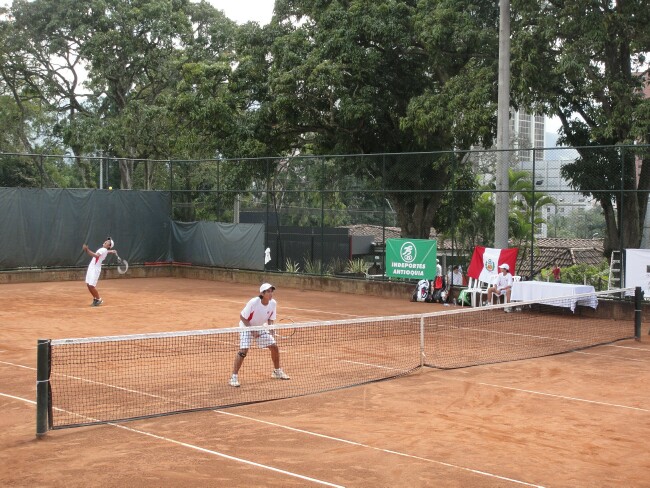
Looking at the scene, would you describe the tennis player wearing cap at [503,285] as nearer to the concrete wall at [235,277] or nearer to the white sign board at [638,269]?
the white sign board at [638,269]

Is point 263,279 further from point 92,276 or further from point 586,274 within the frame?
point 586,274

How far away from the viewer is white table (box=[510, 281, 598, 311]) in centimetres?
2005

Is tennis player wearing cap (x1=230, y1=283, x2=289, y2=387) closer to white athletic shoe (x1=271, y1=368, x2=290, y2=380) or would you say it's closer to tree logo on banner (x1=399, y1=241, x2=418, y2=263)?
white athletic shoe (x1=271, y1=368, x2=290, y2=380)

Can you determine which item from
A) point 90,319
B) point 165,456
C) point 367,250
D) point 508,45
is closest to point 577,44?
point 508,45

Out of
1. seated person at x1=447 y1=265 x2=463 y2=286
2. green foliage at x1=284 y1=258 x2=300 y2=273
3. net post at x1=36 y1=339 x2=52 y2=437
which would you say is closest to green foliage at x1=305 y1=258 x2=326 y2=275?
green foliage at x1=284 y1=258 x2=300 y2=273

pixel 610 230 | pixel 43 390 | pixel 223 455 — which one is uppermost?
pixel 610 230

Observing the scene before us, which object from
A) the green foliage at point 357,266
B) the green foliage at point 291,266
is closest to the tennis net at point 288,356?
the green foliage at point 357,266

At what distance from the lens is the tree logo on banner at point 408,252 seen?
24.1m

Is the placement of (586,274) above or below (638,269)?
below

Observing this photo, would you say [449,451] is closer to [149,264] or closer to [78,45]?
[149,264]

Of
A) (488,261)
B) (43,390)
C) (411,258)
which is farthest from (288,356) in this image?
(411,258)

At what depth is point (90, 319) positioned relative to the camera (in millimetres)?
18641

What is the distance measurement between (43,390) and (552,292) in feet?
47.0

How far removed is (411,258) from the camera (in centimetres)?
2422
